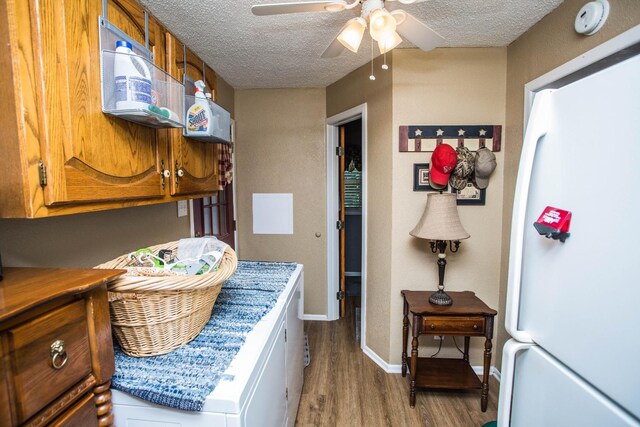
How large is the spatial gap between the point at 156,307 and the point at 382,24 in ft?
4.47

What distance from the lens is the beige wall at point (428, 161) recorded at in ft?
6.84

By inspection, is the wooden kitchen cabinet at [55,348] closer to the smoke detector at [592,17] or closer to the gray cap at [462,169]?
the gray cap at [462,169]

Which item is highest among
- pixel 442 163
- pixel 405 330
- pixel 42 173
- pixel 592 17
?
pixel 592 17

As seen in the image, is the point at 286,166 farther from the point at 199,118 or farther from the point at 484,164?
the point at 484,164

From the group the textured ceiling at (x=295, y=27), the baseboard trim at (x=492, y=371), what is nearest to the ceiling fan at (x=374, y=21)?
the textured ceiling at (x=295, y=27)

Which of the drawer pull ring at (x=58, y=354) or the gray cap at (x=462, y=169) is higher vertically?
the gray cap at (x=462, y=169)

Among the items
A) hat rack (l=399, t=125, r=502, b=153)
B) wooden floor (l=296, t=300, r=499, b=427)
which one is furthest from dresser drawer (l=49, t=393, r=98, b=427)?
hat rack (l=399, t=125, r=502, b=153)

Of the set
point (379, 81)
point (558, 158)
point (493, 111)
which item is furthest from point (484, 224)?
point (558, 158)

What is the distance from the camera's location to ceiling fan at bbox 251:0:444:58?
119cm

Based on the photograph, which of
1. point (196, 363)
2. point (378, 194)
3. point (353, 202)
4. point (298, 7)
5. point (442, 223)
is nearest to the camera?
point (196, 363)

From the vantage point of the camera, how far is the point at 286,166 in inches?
119

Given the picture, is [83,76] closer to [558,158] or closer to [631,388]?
[558,158]

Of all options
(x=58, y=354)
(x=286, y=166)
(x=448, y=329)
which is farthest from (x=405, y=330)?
(x=58, y=354)

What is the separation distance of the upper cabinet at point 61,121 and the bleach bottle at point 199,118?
0.31m
